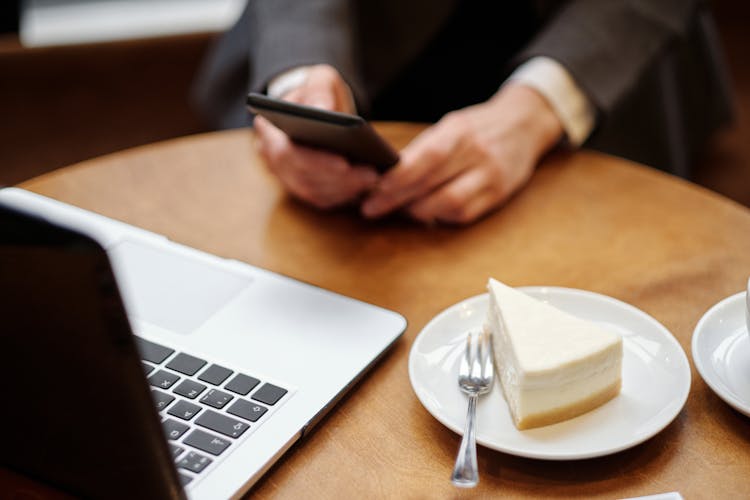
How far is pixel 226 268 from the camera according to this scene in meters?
0.75

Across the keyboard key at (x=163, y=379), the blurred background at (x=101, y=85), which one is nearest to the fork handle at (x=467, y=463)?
the keyboard key at (x=163, y=379)

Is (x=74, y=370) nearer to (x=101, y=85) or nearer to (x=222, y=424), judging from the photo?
(x=222, y=424)

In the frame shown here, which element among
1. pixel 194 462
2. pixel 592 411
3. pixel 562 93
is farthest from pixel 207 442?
pixel 562 93

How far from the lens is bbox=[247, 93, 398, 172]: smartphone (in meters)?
0.70

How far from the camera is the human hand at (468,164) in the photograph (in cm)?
82

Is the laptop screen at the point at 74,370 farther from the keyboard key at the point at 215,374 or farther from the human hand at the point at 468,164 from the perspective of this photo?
the human hand at the point at 468,164

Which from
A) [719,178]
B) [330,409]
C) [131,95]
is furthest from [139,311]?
[131,95]

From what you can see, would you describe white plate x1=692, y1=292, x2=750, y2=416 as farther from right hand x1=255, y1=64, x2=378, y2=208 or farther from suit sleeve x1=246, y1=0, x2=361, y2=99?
suit sleeve x1=246, y1=0, x2=361, y2=99

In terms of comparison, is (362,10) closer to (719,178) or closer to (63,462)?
(719,178)

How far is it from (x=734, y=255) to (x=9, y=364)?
62 cm

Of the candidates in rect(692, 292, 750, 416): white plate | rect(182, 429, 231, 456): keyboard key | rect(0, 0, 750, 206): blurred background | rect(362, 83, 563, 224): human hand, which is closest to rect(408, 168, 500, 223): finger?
rect(362, 83, 563, 224): human hand

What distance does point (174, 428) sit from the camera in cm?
54

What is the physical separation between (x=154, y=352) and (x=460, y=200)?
0.35 metres

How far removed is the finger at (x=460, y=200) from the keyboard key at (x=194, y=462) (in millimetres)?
386
